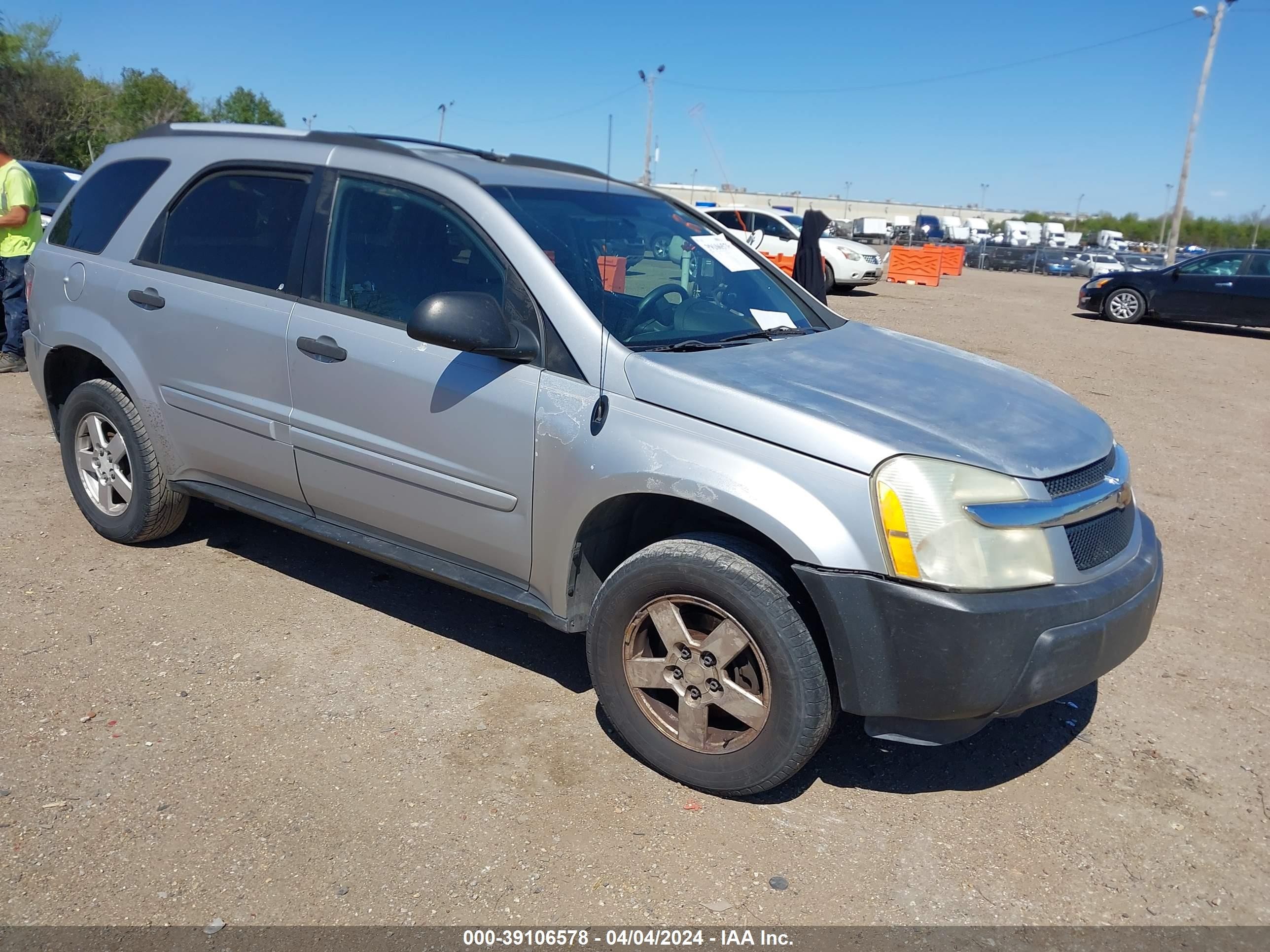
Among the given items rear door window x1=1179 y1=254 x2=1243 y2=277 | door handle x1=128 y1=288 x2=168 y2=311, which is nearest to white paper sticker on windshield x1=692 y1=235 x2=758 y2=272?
door handle x1=128 y1=288 x2=168 y2=311

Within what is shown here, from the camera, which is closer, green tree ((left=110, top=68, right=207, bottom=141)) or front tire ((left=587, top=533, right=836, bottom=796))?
front tire ((left=587, top=533, right=836, bottom=796))

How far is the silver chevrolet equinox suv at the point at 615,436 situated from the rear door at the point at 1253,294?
15.5m

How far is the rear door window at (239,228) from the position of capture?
4004 millimetres

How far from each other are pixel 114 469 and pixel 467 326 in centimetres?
250

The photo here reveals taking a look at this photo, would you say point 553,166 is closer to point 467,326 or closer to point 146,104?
point 467,326

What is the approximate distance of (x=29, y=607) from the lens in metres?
4.21

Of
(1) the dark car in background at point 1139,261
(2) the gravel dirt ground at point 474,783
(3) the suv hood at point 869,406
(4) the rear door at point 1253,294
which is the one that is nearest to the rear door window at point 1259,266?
(4) the rear door at point 1253,294

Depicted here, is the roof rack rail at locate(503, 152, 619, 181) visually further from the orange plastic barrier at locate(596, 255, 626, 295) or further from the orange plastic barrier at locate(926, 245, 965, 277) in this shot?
the orange plastic barrier at locate(926, 245, 965, 277)

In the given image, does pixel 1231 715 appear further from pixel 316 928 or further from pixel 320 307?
pixel 320 307

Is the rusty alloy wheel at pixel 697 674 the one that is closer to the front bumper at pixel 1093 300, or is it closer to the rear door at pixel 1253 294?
the rear door at pixel 1253 294

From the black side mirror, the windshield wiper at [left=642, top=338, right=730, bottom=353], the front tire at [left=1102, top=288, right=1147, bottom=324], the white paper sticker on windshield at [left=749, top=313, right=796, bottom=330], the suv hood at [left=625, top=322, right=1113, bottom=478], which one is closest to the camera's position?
the suv hood at [left=625, top=322, right=1113, bottom=478]

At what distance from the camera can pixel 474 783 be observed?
3158mm

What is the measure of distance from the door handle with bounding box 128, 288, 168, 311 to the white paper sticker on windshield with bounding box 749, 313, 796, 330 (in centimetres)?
249

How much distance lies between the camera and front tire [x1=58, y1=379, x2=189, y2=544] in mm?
4520
